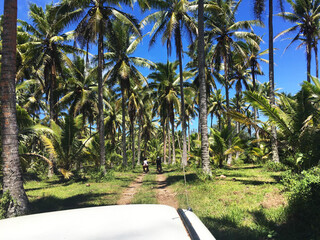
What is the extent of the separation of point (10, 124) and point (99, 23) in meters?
10.5

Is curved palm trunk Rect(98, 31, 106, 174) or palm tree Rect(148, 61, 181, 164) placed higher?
palm tree Rect(148, 61, 181, 164)

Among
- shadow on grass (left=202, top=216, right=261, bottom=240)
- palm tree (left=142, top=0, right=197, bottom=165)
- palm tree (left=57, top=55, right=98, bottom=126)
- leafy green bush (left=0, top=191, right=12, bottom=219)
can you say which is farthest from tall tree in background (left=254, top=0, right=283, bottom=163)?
palm tree (left=57, top=55, right=98, bottom=126)

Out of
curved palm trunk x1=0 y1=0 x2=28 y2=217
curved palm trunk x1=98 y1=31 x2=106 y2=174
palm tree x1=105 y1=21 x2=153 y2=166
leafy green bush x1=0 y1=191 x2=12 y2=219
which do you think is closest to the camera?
leafy green bush x1=0 y1=191 x2=12 y2=219

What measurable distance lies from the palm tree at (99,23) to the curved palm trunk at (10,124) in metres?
7.72

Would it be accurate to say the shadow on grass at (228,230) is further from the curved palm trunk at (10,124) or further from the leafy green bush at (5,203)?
the leafy green bush at (5,203)

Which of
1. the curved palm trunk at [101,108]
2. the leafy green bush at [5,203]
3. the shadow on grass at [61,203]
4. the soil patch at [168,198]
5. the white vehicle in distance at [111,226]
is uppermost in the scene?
the curved palm trunk at [101,108]

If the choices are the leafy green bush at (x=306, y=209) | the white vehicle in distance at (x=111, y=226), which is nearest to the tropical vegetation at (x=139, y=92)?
the leafy green bush at (x=306, y=209)

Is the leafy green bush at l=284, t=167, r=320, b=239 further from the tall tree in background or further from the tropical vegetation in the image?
the tall tree in background

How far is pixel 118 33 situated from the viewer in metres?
21.5

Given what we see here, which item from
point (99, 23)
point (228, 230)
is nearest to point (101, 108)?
point (99, 23)

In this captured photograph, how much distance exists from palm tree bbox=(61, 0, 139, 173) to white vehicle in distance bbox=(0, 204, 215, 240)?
13.8m

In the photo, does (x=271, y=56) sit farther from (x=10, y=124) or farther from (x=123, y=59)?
(x=10, y=124)

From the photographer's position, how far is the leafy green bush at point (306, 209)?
15.7 ft

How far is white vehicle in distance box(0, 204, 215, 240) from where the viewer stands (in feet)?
5.06
